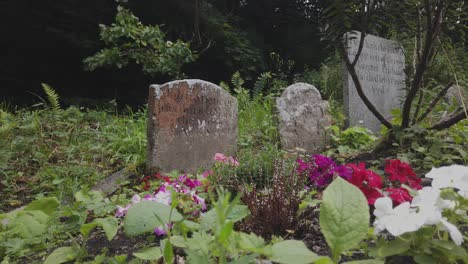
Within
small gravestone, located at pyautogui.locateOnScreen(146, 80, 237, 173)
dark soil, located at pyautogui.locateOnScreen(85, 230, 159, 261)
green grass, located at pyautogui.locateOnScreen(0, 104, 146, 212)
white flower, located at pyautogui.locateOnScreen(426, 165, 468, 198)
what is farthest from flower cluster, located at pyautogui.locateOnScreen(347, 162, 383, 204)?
small gravestone, located at pyautogui.locateOnScreen(146, 80, 237, 173)

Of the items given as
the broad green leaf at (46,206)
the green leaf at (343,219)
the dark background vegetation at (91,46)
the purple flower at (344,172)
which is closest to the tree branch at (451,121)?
the purple flower at (344,172)

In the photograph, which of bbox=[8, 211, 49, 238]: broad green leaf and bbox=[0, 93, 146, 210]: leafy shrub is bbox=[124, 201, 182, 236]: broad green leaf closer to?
bbox=[8, 211, 49, 238]: broad green leaf

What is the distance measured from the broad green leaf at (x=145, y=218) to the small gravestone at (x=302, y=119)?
364 cm

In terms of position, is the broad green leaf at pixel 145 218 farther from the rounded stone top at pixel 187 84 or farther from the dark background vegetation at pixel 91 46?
the dark background vegetation at pixel 91 46

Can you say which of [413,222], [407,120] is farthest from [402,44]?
[413,222]

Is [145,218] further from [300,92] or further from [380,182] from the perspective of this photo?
[300,92]

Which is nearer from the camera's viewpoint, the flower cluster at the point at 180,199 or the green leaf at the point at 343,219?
the green leaf at the point at 343,219

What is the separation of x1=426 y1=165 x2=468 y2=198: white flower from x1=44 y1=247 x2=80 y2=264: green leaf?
1184mm

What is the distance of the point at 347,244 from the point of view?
3.35 ft

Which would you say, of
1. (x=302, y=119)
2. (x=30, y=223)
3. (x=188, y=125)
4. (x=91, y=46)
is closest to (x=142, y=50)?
(x=91, y=46)

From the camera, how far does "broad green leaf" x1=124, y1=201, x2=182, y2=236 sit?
1.10 metres

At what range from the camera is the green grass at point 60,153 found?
12.3ft

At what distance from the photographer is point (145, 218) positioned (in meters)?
1.13

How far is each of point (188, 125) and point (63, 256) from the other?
2560mm
